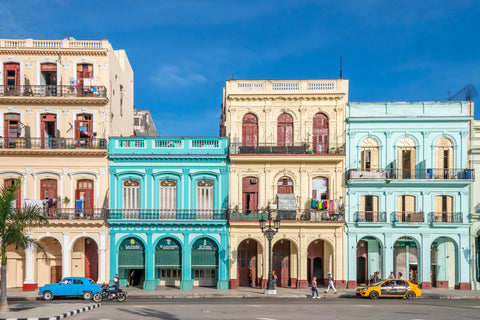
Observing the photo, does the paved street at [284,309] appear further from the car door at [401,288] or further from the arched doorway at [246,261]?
the arched doorway at [246,261]

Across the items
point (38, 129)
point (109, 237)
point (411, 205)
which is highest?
point (38, 129)

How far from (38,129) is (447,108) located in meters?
27.3

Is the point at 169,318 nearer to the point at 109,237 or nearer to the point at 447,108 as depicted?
the point at 109,237

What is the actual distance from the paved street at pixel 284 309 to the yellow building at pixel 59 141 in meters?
8.30

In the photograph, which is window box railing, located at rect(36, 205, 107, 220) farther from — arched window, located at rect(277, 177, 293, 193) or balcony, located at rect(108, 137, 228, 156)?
arched window, located at rect(277, 177, 293, 193)

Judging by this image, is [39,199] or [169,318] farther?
[39,199]

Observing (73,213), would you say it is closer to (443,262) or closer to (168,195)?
(168,195)

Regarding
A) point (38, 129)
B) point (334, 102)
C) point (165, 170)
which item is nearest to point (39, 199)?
point (38, 129)

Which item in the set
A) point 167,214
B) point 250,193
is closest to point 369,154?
point 250,193

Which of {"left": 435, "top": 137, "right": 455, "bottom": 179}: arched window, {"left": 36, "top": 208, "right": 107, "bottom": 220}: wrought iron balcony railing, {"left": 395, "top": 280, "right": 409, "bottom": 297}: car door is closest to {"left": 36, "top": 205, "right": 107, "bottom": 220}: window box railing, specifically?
{"left": 36, "top": 208, "right": 107, "bottom": 220}: wrought iron balcony railing

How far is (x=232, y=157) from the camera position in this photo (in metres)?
33.0

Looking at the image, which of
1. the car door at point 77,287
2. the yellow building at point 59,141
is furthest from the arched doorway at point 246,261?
the car door at point 77,287

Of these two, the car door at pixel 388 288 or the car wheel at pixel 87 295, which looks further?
the car door at pixel 388 288

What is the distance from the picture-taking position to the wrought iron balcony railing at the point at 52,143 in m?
33.0
